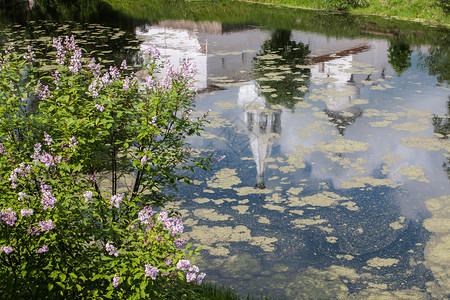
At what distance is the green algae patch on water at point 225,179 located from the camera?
6641 mm

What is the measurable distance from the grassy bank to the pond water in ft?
16.4

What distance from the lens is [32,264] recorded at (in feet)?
9.98

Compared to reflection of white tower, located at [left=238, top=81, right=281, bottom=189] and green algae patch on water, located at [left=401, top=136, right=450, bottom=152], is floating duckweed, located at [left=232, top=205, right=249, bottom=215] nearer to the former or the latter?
reflection of white tower, located at [left=238, top=81, right=281, bottom=189]

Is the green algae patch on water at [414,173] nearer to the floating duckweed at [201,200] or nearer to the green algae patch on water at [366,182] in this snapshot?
the green algae patch on water at [366,182]

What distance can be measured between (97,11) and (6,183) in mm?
22805

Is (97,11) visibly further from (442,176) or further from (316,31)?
(442,176)

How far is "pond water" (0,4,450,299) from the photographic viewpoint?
16.4 ft

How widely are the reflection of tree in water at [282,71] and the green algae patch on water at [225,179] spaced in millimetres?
3328

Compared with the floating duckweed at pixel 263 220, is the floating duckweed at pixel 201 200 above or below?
above

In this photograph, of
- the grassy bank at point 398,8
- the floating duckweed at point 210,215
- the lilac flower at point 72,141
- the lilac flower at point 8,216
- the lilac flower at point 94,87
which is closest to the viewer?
the lilac flower at point 8,216

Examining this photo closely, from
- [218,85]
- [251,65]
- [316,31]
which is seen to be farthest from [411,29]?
[218,85]

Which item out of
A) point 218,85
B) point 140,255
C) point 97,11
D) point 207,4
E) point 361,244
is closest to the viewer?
point 140,255

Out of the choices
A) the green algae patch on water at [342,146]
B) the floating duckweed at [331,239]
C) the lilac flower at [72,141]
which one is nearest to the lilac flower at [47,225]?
the lilac flower at [72,141]

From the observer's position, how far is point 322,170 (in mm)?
7035
